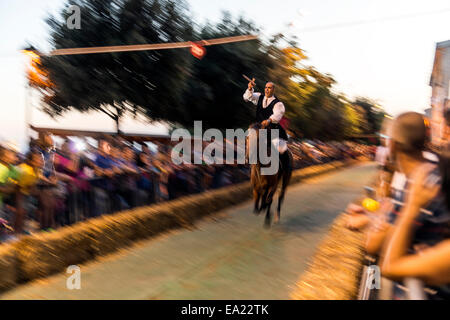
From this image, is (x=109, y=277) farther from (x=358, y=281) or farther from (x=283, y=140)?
(x=283, y=140)

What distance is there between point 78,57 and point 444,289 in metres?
17.0

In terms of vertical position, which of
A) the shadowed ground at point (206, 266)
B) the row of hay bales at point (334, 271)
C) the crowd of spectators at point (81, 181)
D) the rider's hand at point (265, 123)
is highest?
the rider's hand at point (265, 123)

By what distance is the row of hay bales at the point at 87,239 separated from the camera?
16.2 ft

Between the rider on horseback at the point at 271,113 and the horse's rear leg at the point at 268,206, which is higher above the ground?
the rider on horseback at the point at 271,113

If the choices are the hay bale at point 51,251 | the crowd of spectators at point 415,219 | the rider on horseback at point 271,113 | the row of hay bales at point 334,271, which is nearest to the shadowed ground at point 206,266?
the hay bale at point 51,251

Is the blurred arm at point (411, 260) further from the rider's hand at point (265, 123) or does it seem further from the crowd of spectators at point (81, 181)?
the rider's hand at point (265, 123)

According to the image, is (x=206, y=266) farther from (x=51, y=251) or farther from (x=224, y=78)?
(x=224, y=78)

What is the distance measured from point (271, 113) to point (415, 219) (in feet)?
21.3

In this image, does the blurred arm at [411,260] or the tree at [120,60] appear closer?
the blurred arm at [411,260]

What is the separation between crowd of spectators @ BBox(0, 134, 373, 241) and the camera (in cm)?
541

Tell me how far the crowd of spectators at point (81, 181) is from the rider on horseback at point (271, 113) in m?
2.07

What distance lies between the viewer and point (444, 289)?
5.94 ft

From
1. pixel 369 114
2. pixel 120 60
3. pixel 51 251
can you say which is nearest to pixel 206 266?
pixel 51 251
